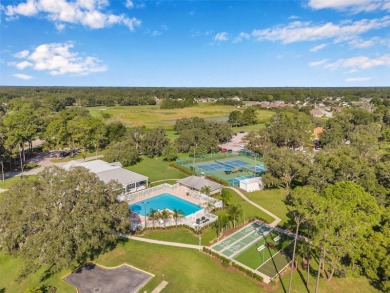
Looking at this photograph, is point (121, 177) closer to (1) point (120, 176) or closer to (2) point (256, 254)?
(1) point (120, 176)

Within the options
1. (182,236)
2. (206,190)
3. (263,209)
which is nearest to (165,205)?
(206,190)

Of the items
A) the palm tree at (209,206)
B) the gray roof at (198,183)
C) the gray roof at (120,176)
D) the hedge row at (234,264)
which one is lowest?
the hedge row at (234,264)

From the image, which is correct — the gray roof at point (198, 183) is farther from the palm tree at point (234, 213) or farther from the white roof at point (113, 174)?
the palm tree at point (234, 213)

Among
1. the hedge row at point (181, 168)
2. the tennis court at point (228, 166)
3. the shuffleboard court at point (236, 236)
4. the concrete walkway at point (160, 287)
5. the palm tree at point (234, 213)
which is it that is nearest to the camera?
the concrete walkway at point (160, 287)

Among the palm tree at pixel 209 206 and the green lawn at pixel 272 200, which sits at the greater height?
the palm tree at pixel 209 206

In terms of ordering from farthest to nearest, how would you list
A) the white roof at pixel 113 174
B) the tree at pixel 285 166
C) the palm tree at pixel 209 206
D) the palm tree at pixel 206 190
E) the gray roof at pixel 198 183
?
1. the gray roof at pixel 198 183
2. the white roof at pixel 113 174
3. the tree at pixel 285 166
4. the palm tree at pixel 206 190
5. the palm tree at pixel 209 206

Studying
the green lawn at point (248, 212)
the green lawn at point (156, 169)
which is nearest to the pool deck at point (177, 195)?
the green lawn at point (248, 212)
